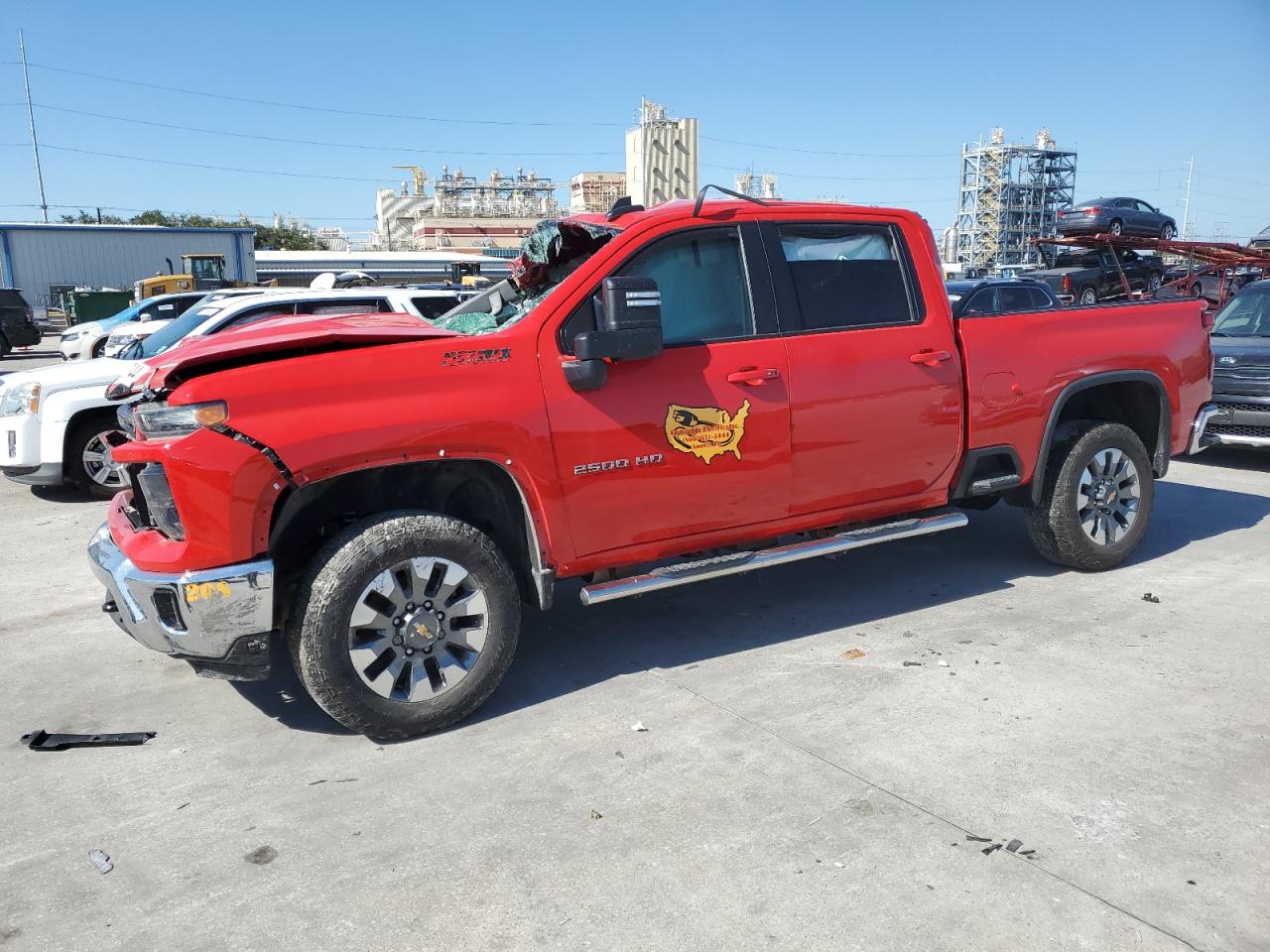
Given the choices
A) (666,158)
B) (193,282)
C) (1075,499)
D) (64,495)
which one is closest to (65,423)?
(64,495)

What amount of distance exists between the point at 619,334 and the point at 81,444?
6290 mm

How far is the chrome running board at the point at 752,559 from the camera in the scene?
4.11 metres

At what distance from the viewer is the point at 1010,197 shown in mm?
89625

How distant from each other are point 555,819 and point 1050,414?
3619 millimetres

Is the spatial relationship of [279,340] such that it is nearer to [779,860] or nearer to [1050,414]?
[779,860]

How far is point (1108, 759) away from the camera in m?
3.52

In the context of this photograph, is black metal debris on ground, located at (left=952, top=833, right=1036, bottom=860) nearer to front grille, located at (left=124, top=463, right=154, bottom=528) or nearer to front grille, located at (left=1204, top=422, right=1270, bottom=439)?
→ front grille, located at (left=124, top=463, right=154, bottom=528)

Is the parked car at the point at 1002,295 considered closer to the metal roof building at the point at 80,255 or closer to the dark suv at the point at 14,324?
the dark suv at the point at 14,324

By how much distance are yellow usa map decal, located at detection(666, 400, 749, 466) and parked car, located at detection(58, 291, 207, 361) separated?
10.9 metres

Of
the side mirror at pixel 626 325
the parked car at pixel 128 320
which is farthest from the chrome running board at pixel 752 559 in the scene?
the parked car at pixel 128 320

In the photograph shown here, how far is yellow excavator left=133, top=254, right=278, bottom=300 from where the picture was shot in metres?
33.7

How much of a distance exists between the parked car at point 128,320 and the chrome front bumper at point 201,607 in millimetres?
10548

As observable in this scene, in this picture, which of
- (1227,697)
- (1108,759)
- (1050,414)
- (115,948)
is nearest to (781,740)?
(1108,759)

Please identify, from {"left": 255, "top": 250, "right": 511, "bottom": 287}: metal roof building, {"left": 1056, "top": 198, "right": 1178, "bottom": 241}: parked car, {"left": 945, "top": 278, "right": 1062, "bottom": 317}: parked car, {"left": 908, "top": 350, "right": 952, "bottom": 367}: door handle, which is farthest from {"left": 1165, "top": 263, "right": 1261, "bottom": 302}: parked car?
{"left": 255, "top": 250, "right": 511, "bottom": 287}: metal roof building
